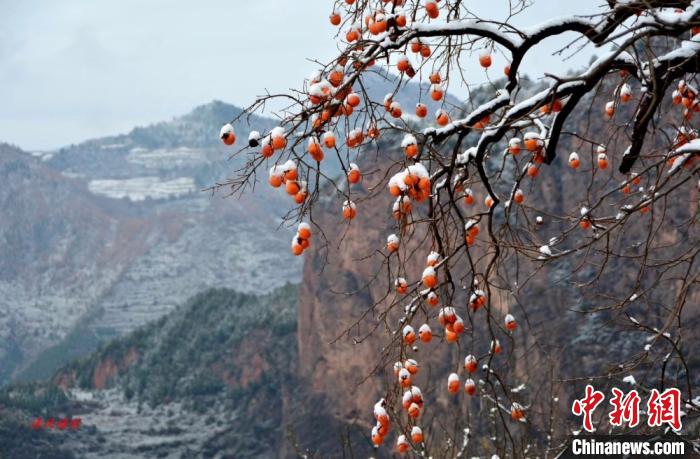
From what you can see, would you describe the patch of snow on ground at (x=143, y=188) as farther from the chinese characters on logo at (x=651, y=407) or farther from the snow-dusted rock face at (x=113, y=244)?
the chinese characters on logo at (x=651, y=407)

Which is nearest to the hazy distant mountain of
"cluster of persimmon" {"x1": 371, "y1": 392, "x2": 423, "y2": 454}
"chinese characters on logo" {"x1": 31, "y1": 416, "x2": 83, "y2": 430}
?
"chinese characters on logo" {"x1": 31, "y1": 416, "x2": 83, "y2": 430}

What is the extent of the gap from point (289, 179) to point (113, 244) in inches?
5162

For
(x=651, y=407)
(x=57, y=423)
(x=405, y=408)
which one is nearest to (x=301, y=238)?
(x=405, y=408)

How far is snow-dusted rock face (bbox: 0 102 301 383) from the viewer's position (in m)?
108

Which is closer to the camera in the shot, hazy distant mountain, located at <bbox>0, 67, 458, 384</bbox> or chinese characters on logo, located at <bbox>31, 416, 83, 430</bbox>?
chinese characters on logo, located at <bbox>31, 416, 83, 430</bbox>

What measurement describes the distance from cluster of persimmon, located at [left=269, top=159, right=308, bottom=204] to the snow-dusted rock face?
308ft

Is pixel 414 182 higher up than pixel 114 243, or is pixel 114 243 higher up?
pixel 114 243

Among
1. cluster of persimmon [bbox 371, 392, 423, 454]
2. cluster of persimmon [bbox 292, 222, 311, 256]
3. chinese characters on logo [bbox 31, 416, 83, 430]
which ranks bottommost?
cluster of persimmon [bbox 371, 392, 423, 454]

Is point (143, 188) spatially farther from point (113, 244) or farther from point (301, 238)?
point (301, 238)

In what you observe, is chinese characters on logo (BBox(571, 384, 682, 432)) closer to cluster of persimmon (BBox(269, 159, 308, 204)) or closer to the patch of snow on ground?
cluster of persimmon (BBox(269, 159, 308, 204))

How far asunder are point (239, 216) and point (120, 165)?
40808mm

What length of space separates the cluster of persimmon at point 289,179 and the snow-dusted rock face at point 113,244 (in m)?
93.9

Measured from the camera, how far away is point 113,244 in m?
128

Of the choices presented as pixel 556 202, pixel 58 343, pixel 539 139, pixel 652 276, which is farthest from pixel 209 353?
pixel 58 343
